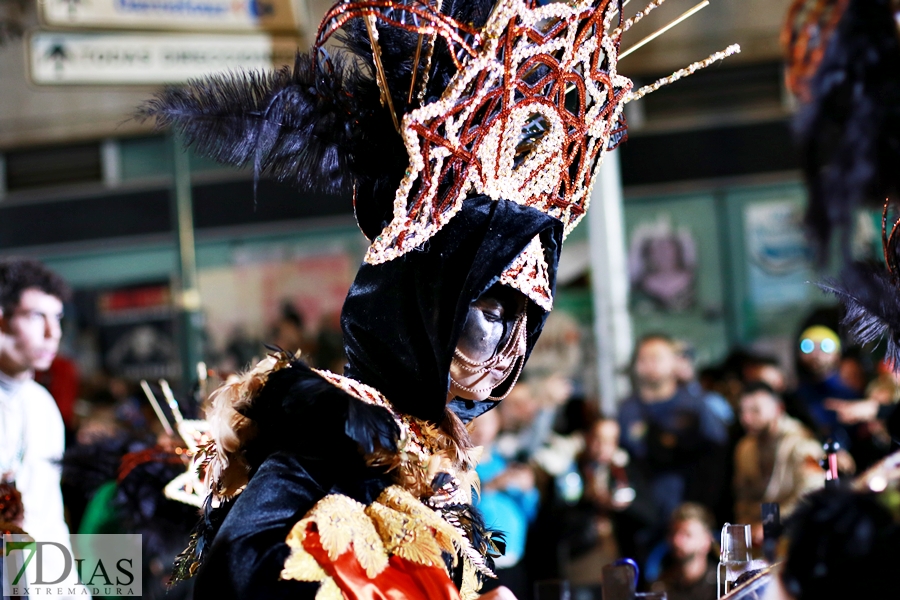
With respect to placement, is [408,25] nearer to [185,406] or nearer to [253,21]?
[185,406]

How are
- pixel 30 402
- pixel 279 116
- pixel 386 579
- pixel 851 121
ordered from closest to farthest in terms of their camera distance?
pixel 851 121 < pixel 386 579 < pixel 279 116 < pixel 30 402

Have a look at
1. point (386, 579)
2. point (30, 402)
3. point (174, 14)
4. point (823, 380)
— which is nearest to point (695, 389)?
point (823, 380)

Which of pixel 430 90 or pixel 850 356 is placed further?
pixel 850 356

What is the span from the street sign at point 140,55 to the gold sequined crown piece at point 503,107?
2484 mm

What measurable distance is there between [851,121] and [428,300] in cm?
90

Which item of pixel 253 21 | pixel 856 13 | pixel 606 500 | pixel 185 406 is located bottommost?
pixel 606 500

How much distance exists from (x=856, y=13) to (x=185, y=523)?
2535mm

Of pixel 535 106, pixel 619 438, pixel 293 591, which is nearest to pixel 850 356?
pixel 619 438

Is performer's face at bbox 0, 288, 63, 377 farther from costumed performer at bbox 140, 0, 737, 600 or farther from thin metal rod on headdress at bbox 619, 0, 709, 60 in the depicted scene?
thin metal rod on headdress at bbox 619, 0, 709, 60

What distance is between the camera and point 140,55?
4605 mm

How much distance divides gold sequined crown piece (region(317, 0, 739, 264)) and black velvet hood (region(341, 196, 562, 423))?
0.04m

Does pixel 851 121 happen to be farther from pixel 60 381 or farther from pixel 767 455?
pixel 60 381

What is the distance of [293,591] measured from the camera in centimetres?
180

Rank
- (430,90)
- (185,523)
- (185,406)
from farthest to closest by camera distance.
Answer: (185,406), (185,523), (430,90)
